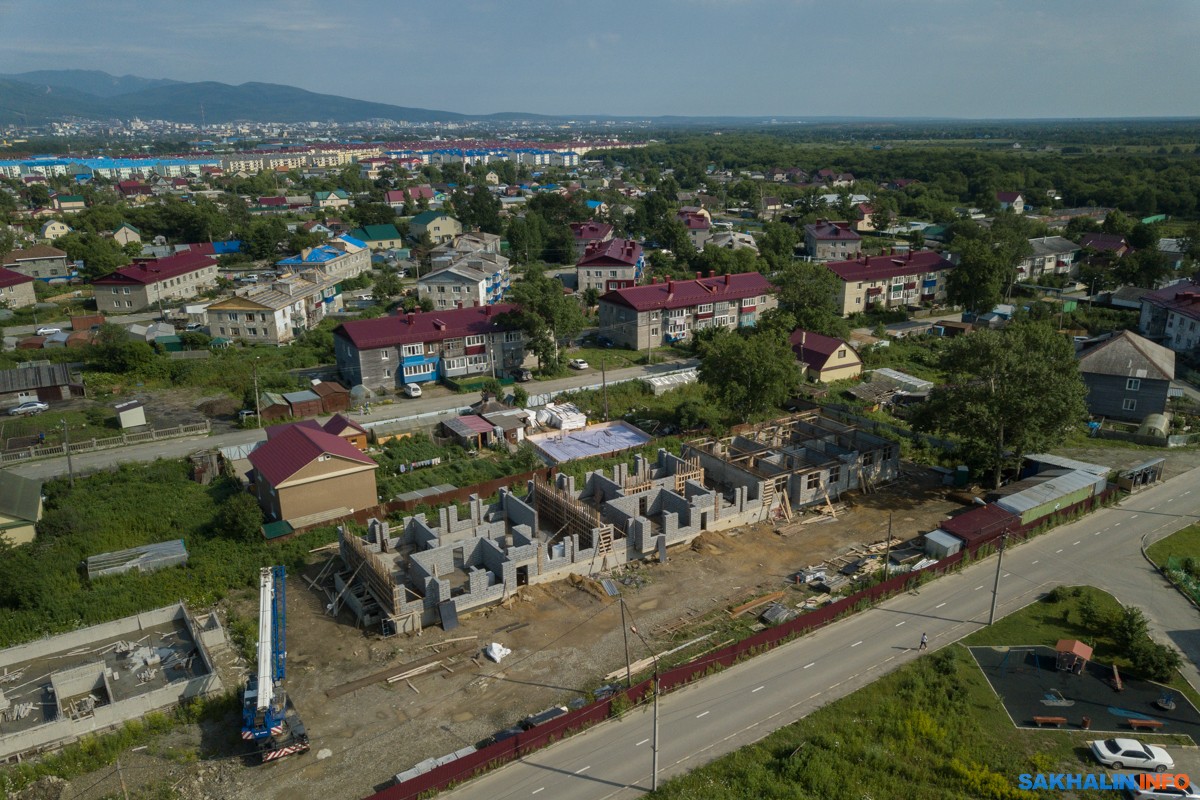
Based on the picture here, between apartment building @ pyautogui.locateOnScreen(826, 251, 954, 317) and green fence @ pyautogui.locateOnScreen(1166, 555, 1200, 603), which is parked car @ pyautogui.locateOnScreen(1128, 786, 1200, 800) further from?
apartment building @ pyautogui.locateOnScreen(826, 251, 954, 317)

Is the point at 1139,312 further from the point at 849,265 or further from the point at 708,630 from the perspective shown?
the point at 708,630

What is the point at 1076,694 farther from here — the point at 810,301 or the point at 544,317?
the point at 810,301

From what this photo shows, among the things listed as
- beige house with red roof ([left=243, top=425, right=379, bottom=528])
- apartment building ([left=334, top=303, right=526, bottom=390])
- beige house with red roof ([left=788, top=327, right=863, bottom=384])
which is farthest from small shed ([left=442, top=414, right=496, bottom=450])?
beige house with red roof ([left=788, top=327, right=863, bottom=384])

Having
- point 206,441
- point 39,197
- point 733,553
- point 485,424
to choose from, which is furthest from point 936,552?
point 39,197

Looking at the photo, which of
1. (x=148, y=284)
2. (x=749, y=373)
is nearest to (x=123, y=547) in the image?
(x=749, y=373)

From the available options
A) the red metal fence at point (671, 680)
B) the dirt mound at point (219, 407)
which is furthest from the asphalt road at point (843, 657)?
the dirt mound at point (219, 407)

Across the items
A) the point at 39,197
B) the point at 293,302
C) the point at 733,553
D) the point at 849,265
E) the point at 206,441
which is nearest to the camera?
the point at 733,553
